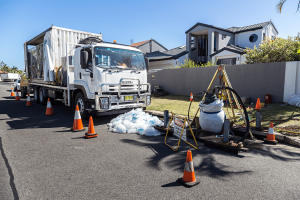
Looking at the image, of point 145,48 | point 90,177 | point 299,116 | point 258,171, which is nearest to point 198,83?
point 299,116

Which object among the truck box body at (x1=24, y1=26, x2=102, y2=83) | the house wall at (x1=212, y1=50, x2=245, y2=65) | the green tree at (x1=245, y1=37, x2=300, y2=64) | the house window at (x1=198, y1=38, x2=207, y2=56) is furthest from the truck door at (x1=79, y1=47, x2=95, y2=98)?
the house window at (x1=198, y1=38, x2=207, y2=56)

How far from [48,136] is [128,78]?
305 centimetres

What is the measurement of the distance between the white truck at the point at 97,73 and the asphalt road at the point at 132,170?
188 cm

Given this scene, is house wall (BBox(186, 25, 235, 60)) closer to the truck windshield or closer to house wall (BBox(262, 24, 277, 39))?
house wall (BBox(262, 24, 277, 39))

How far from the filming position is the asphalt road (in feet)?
9.23

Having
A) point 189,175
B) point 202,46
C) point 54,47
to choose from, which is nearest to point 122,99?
point 189,175

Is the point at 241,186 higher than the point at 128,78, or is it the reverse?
the point at 128,78

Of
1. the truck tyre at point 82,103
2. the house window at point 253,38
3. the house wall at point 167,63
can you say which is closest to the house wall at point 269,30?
the house window at point 253,38

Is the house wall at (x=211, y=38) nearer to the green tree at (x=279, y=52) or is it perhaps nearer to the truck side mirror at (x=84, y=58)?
the green tree at (x=279, y=52)

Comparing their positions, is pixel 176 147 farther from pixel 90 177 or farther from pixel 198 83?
pixel 198 83

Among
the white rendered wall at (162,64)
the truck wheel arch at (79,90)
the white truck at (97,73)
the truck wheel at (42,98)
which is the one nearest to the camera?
the white truck at (97,73)

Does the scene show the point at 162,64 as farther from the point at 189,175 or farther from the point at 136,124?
the point at 189,175

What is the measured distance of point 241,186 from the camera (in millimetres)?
→ 2977

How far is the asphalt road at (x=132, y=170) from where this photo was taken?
2814 millimetres
